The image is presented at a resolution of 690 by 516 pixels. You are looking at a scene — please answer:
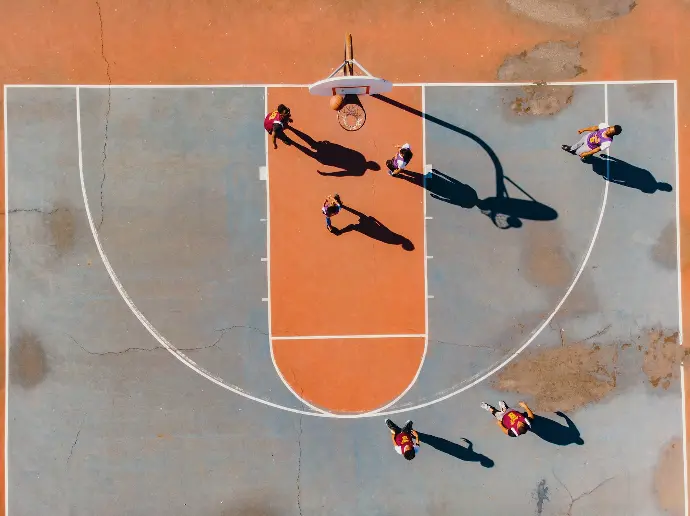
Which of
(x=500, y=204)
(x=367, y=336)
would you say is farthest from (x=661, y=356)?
(x=367, y=336)

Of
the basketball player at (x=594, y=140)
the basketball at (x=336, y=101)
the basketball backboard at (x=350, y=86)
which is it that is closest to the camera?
the basketball backboard at (x=350, y=86)

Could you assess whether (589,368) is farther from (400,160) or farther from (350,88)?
(350,88)

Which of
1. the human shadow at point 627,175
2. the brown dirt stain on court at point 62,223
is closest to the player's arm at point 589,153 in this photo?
the human shadow at point 627,175

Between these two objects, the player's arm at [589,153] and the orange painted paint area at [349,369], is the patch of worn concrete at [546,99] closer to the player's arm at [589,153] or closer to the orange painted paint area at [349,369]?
the player's arm at [589,153]

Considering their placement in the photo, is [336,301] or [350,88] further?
[336,301]

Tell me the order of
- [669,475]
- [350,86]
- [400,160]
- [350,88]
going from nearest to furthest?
[350,86]
[350,88]
[400,160]
[669,475]
